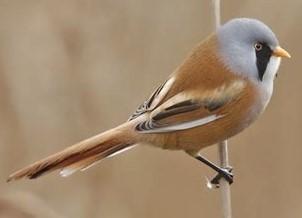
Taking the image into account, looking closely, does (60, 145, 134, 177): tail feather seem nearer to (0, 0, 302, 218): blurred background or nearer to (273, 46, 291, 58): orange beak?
(273, 46, 291, 58): orange beak

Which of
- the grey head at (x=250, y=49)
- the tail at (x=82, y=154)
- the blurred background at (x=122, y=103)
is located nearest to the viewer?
the tail at (x=82, y=154)

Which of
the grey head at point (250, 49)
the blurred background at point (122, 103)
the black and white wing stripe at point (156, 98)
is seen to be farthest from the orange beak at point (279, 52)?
the blurred background at point (122, 103)

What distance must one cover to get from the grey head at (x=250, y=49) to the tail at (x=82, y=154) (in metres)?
0.33

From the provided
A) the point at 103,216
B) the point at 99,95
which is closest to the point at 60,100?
the point at 99,95

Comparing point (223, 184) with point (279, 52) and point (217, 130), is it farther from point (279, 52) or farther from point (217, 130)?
point (279, 52)

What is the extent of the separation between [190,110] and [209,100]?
0.20 feet

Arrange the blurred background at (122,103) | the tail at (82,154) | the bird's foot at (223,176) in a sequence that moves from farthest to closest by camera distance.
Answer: the blurred background at (122,103), the bird's foot at (223,176), the tail at (82,154)

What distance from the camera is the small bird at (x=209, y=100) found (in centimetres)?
258

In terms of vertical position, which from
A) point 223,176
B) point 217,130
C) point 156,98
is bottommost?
point 223,176

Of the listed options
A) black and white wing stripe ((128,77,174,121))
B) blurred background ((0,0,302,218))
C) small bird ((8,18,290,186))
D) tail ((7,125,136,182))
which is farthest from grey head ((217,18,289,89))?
blurred background ((0,0,302,218))

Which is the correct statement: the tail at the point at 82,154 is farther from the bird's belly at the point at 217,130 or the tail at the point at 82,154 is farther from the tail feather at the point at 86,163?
the bird's belly at the point at 217,130

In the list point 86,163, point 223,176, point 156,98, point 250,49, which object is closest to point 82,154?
point 86,163

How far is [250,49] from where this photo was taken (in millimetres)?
2551

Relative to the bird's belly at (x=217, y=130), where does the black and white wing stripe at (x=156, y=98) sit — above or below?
above
